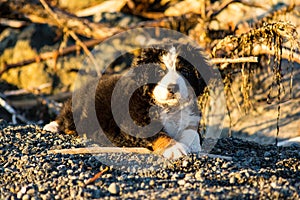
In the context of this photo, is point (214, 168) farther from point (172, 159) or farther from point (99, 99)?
point (99, 99)

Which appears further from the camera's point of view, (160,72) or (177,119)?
(177,119)

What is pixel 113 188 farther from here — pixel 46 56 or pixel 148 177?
pixel 46 56

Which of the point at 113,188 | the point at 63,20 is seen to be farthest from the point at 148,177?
the point at 63,20

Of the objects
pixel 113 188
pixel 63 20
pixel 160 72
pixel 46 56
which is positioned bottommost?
pixel 113 188

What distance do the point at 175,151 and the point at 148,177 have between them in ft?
1.77

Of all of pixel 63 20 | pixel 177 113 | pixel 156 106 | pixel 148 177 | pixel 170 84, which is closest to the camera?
pixel 148 177

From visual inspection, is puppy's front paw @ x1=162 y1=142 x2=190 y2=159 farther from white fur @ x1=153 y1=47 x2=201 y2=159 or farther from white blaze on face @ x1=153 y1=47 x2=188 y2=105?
white blaze on face @ x1=153 y1=47 x2=188 y2=105

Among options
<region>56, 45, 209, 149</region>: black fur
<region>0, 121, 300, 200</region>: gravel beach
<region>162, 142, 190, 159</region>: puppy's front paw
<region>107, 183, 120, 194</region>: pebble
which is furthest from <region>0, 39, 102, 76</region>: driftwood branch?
<region>107, 183, 120, 194</region>: pebble

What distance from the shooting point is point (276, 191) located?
11.0 feet

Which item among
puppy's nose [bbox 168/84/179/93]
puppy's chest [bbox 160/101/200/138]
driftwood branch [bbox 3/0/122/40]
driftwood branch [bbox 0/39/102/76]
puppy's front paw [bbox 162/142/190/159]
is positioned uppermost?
driftwood branch [bbox 3/0/122/40]

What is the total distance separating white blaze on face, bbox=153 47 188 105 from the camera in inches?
169

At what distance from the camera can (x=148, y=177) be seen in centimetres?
387

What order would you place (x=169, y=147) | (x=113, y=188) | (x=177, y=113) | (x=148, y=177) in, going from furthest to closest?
1. (x=177, y=113)
2. (x=169, y=147)
3. (x=148, y=177)
4. (x=113, y=188)

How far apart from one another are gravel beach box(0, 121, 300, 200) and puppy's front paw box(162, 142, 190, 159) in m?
0.10
